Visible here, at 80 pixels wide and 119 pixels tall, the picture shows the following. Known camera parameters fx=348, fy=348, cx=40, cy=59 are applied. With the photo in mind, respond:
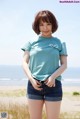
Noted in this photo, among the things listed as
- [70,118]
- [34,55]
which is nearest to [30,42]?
[34,55]

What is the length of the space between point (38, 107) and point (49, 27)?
1.58ft

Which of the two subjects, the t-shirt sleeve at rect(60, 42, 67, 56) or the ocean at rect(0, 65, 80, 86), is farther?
the ocean at rect(0, 65, 80, 86)

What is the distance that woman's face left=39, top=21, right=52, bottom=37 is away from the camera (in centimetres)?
208

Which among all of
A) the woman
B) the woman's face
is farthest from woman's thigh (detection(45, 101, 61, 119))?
the woman's face

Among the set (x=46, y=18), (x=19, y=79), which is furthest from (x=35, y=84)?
(x=19, y=79)

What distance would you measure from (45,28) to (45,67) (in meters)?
0.23

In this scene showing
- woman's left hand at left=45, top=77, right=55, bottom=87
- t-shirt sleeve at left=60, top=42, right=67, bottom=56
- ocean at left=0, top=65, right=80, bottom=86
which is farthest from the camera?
ocean at left=0, top=65, right=80, bottom=86

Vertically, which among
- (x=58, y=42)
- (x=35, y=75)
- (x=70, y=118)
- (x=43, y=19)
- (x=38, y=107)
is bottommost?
(x=70, y=118)

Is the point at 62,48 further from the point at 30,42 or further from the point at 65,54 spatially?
the point at 30,42

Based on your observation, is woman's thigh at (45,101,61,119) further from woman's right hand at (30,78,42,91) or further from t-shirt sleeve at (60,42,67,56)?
t-shirt sleeve at (60,42,67,56)

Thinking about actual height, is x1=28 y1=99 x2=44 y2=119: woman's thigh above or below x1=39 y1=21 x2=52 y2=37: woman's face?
below

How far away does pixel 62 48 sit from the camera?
2.13 meters

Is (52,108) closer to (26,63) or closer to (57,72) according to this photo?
(57,72)

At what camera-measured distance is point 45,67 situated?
207 cm
